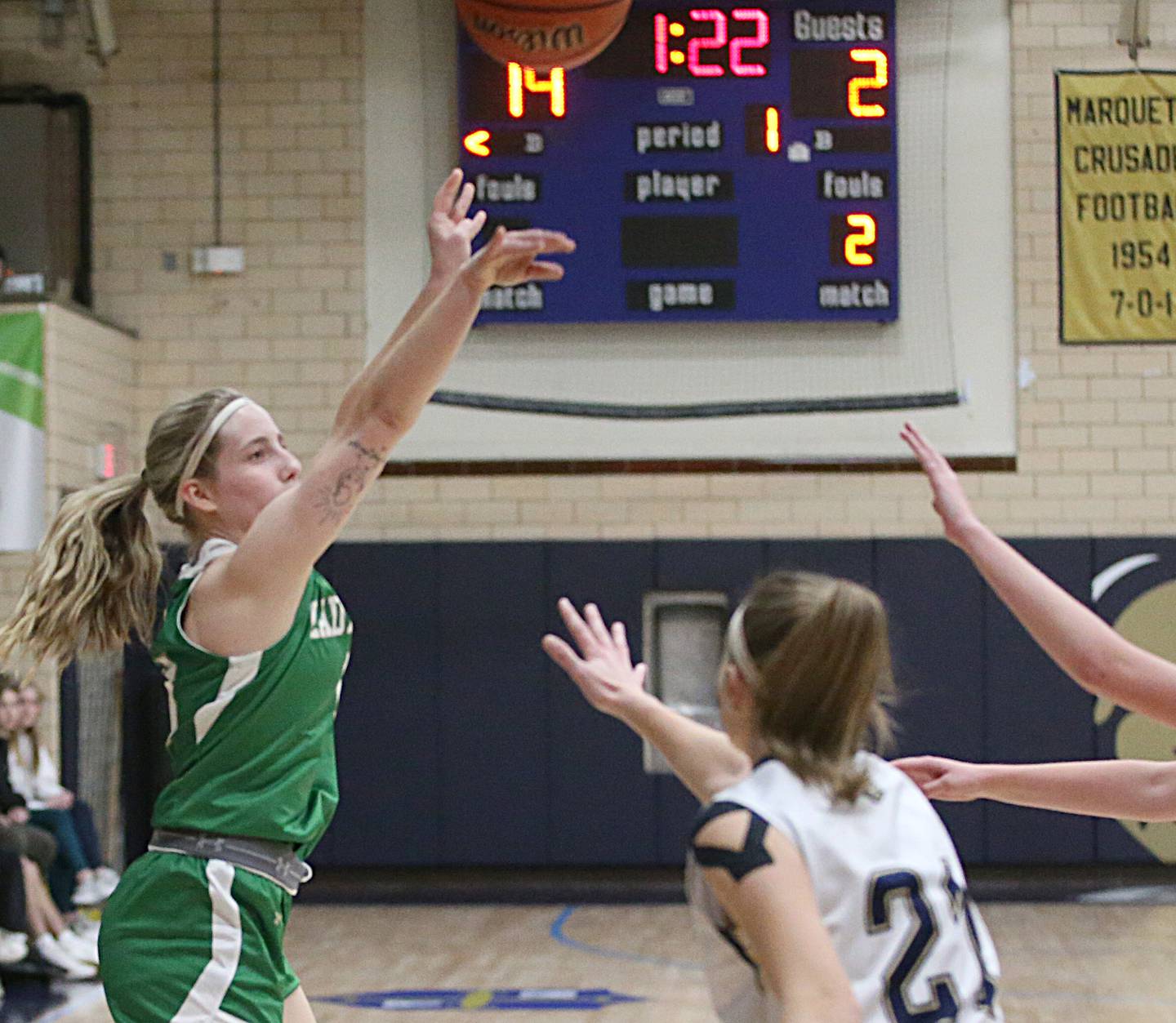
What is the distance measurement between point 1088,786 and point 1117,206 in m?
8.13

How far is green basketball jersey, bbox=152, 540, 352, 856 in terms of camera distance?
9.12 ft

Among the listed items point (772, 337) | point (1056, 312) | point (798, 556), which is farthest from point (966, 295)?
point (798, 556)

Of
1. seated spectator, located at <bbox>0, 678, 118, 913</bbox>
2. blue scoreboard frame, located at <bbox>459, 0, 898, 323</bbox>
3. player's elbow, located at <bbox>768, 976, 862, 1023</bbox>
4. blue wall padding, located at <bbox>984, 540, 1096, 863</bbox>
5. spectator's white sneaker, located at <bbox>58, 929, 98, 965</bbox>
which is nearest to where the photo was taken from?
player's elbow, located at <bbox>768, 976, 862, 1023</bbox>

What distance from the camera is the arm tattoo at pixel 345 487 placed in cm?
260

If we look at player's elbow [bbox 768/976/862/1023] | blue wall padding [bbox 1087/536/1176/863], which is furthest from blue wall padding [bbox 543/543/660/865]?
player's elbow [bbox 768/976/862/1023]

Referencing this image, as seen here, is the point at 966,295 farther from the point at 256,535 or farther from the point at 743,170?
the point at 256,535

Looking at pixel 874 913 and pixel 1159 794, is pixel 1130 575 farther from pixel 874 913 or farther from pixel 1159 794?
pixel 874 913

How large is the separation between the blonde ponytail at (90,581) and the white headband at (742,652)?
136cm

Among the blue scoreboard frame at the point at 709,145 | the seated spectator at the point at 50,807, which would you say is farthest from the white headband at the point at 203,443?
the blue scoreboard frame at the point at 709,145

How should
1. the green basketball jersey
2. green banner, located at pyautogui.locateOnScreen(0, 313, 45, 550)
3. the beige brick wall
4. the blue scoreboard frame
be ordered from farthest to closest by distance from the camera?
the beige brick wall, the blue scoreboard frame, green banner, located at pyautogui.locateOnScreen(0, 313, 45, 550), the green basketball jersey

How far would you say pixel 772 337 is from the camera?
33.2 feet

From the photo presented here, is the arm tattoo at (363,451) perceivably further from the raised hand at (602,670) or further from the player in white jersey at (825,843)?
the player in white jersey at (825,843)

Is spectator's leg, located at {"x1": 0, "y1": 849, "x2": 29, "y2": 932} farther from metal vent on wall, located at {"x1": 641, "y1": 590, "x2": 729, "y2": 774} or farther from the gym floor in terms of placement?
metal vent on wall, located at {"x1": 641, "y1": 590, "x2": 729, "y2": 774}

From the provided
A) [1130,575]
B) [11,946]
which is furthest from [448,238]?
[1130,575]
